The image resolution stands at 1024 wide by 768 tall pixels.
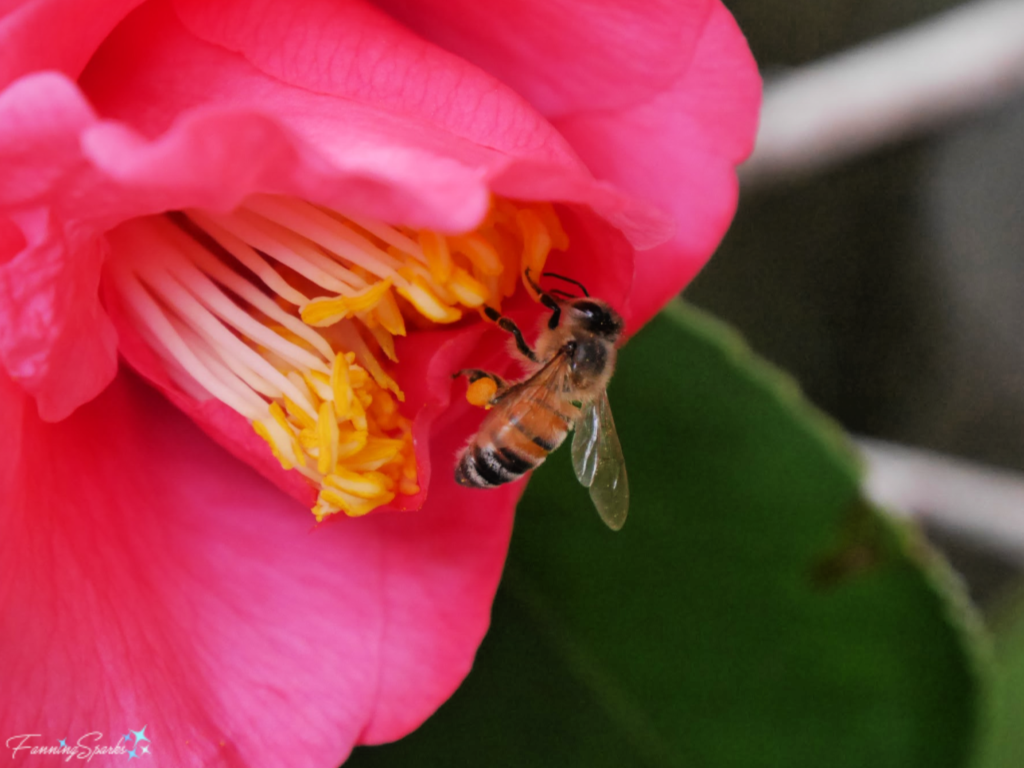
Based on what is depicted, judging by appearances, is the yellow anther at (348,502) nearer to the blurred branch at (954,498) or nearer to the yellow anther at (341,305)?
the yellow anther at (341,305)

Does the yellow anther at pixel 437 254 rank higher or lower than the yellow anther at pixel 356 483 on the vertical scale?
higher

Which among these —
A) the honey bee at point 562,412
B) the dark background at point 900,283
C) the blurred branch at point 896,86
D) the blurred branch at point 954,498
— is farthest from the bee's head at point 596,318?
the dark background at point 900,283

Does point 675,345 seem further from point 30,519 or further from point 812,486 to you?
point 30,519

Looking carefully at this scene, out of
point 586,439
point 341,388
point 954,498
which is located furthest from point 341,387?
point 954,498

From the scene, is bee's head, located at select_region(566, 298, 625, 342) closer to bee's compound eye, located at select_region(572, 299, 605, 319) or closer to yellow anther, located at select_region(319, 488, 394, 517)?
bee's compound eye, located at select_region(572, 299, 605, 319)

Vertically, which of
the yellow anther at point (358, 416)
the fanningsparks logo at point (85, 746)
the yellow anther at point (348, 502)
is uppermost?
the yellow anther at point (358, 416)

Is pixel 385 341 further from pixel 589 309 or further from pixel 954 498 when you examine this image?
pixel 954 498

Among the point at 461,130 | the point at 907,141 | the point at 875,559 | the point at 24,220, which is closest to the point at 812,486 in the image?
the point at 875,559
